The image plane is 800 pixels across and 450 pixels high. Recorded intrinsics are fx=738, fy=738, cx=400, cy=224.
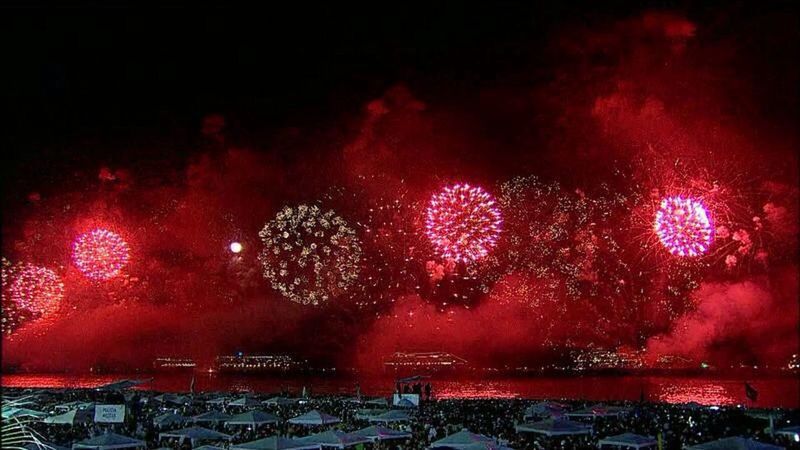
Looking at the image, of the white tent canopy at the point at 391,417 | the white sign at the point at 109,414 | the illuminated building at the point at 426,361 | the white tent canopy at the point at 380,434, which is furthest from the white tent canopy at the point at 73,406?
the illuminated building at the point at 426,361

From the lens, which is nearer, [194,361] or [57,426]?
[57,426]

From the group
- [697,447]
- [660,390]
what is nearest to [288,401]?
[697,447]

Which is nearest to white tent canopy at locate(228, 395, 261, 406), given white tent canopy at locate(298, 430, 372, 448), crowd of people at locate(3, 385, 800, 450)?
crowd of people at locate(3, 385, 800, 450)

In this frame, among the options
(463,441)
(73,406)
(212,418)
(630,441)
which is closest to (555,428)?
(630,441)

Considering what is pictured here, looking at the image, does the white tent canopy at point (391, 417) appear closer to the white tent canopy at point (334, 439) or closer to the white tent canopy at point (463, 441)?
the white tent canopy at point (334, 439)

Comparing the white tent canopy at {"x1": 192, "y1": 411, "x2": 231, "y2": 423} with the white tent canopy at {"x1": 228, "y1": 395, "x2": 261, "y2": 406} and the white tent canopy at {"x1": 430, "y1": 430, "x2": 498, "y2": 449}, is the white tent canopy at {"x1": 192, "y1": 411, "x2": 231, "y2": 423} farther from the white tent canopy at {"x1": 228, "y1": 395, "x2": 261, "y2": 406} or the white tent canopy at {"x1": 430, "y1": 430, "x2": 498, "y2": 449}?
the white tent canopy at {"x1": 430, "y1": 430, "x2": 498, "y2": 449}

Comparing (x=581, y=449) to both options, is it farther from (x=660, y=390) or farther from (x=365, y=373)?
(x=365, y=373)
